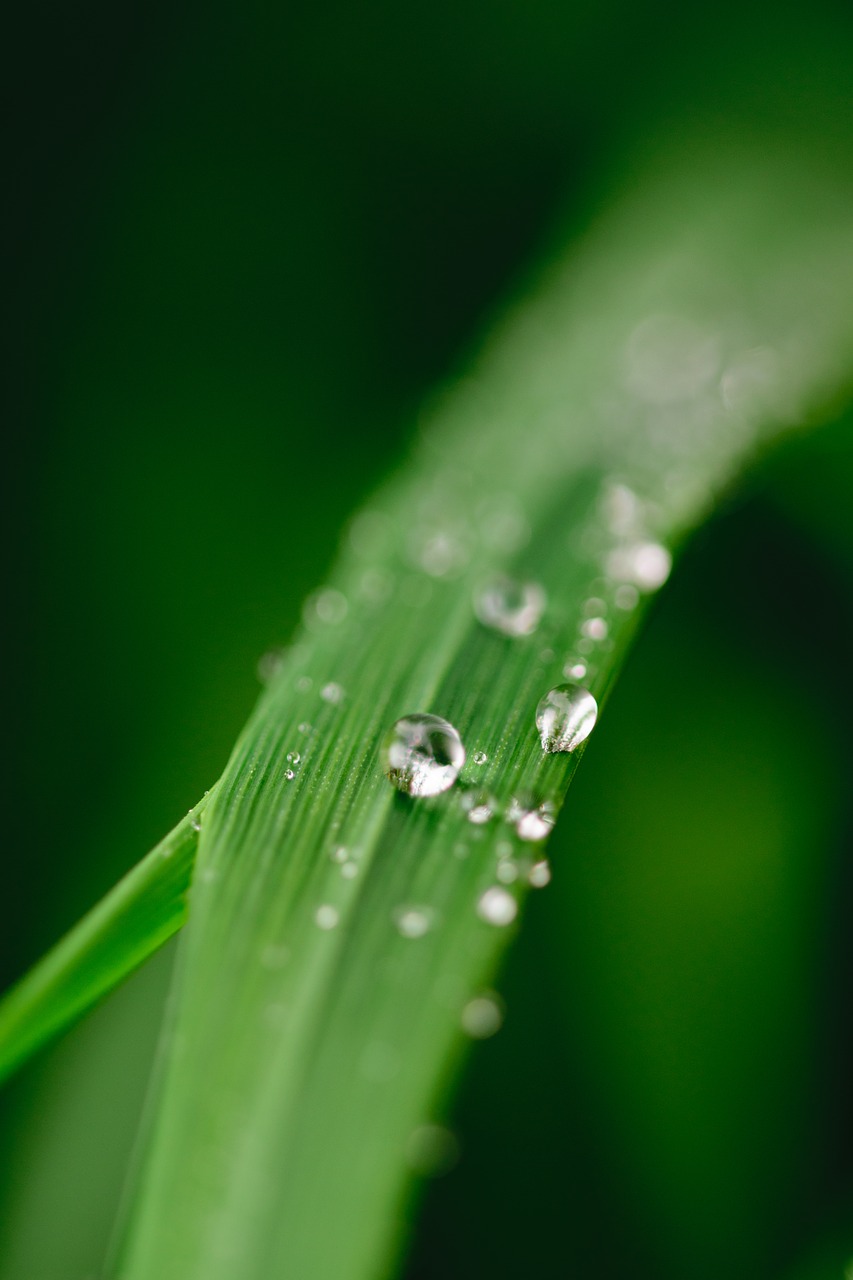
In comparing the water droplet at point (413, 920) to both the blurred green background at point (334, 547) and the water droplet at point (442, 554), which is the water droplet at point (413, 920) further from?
the blurred green background at point (334, 547)

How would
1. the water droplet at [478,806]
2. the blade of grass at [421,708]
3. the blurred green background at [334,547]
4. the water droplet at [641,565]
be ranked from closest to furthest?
the blade of grass at [421,708] → the water droplet at [478,806] → the water droplet at [641,565] → the blurred green background at [334,547]

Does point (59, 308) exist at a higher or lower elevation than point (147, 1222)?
higher

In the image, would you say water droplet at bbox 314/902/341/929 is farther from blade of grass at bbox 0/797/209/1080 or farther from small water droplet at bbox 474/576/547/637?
small water droplet at bbox 474/576/547/637

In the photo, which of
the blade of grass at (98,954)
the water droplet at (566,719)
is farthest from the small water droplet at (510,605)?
the blade of grass at (98,954)

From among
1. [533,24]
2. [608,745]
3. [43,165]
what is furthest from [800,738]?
[43,165]

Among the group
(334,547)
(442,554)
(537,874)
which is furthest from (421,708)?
(334,547)

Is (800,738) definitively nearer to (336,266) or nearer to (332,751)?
(332,751)

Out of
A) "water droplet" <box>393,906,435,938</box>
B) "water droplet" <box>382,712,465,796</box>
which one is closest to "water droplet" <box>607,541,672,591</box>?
"water droplet" <box>382,712,465,796</box>
